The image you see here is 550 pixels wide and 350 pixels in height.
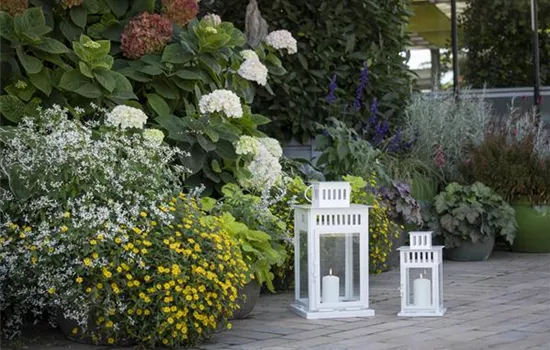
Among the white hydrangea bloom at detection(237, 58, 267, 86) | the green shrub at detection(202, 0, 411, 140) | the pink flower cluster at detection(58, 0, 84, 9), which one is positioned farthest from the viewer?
the green shrub at detection(202, 0, 411, 140)

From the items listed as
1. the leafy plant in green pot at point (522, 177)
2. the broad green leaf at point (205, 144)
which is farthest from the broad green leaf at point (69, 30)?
the leafy plant in green pot at point (522, 177)

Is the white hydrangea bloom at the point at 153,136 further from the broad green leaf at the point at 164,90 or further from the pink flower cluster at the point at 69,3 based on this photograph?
the pink flower cluster at the point at 69,3

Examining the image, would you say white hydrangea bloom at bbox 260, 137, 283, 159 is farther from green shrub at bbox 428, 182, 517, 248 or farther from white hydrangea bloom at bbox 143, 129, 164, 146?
green shrub at bbox 428, 182, 517, 248

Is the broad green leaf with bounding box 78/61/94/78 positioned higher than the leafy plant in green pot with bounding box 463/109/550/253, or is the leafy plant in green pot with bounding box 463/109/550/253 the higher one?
the broad green leaf with bounding box 78/61/94/78

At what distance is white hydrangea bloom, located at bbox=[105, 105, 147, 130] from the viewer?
541 centimetres

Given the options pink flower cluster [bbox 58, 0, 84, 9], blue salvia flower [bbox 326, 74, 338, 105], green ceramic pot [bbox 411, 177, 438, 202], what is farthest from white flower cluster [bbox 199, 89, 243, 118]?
green ceramic pot [bbox 411, 177, 438, 202]

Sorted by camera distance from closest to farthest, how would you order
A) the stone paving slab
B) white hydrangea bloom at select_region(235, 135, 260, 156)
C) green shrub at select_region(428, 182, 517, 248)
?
the stone paving slab, white hydrangea bloom at select_region(235, 135, 260, 156), green shrub at select_region(428, 182, 517, 248)

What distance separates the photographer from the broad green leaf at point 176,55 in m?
5.79

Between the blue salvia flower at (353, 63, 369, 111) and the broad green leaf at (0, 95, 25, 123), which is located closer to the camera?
the broad green leaf at (0, 95, 25, 123)

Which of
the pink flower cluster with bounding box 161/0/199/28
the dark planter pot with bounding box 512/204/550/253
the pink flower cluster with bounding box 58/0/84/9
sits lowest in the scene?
the dark planter pot with bounding box 512/204/550/253

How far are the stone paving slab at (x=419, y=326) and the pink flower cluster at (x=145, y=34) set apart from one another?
162 cm

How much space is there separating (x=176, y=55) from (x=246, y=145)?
0.66m

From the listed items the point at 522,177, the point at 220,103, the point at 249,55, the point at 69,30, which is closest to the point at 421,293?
the point at 220,103

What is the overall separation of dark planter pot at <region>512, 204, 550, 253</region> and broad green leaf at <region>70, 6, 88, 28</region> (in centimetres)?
369
